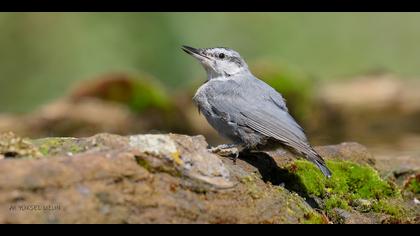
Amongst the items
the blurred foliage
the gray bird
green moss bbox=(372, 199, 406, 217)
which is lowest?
green moss bbox=(372, 199, 406, 217)

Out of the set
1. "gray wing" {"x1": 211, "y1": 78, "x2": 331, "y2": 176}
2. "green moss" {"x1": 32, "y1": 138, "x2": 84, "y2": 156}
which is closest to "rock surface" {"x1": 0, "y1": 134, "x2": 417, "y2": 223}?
"green moss" {"x1": 32, "y1": 138, "x2": 84, "y2": 156}

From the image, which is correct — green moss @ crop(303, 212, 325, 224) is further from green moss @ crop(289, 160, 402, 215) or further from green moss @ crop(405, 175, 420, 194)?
green moss @ crop(405, 175, 420, 194)

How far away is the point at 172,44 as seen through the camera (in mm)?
17219

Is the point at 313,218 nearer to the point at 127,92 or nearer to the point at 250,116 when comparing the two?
the point at 250,116

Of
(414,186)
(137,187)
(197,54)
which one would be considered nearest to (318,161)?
(414,186)

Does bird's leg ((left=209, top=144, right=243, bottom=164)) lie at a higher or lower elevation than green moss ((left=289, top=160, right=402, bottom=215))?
higher

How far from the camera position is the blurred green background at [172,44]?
1734 cm

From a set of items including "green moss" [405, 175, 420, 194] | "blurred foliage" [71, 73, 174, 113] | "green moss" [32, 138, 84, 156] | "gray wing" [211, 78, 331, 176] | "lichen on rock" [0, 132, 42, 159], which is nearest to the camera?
Result: "lichen on rock" [0, 132, 42, 159]

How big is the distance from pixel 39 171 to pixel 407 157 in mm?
4485

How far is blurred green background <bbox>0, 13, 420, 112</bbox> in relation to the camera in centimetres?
1734

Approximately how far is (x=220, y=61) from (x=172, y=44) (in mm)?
9923

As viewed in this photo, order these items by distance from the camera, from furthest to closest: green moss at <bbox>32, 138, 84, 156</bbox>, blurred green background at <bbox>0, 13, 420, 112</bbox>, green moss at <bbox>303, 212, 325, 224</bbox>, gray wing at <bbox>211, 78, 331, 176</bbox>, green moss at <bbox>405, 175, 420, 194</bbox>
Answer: blurred green background at <bbox>0, 13, 420, 112</bbox> < green moss at <bbox>405, 175, 420, 194</bbox> < gray wing at <bbox>211, 78, 331, 176</bbox> < green moss at <bbox>303, 212, 325, 224</bbox> < green moss at <bbox>32, 138, 84, 156</bbox>
